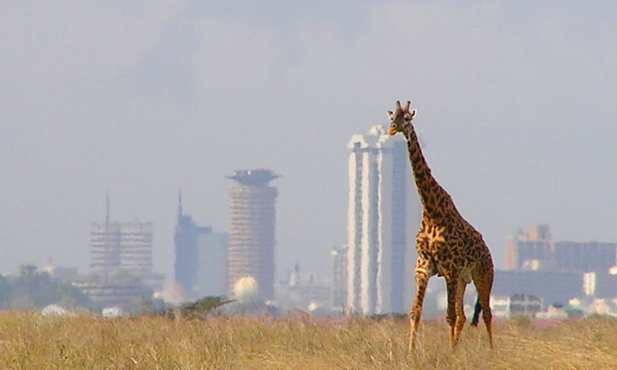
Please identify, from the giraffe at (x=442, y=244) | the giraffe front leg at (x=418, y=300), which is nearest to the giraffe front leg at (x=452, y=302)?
the giraffe at (x=442, y=244)

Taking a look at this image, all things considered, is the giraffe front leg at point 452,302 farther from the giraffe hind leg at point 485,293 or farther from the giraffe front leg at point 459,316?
the giraffe hind leg at point 485,293

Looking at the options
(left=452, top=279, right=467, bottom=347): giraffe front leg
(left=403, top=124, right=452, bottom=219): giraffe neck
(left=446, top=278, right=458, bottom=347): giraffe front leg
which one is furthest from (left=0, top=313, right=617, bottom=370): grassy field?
(left=403, top=124, right=452, bottom=219): giraffe neck

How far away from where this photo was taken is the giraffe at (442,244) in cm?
1703

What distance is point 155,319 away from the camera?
79.6 feet

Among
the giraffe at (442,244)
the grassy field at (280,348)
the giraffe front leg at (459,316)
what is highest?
the giraffe at (442,244)

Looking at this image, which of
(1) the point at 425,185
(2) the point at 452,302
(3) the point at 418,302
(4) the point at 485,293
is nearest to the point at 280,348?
(3) the point at 418,302

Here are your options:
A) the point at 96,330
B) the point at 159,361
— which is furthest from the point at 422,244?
the point at 96,330

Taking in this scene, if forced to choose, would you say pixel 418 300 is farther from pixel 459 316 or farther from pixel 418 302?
pixel 459 316

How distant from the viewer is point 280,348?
1698cm

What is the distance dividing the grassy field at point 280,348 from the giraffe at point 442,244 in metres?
0.41

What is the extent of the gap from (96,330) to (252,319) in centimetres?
539

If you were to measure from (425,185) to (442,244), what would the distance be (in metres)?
0.81

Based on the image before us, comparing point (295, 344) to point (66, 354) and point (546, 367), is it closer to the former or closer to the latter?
point (66, 354)

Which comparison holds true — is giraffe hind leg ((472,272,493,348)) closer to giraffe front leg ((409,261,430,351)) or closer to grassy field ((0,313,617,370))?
grassy field ((0,313,617,370))
